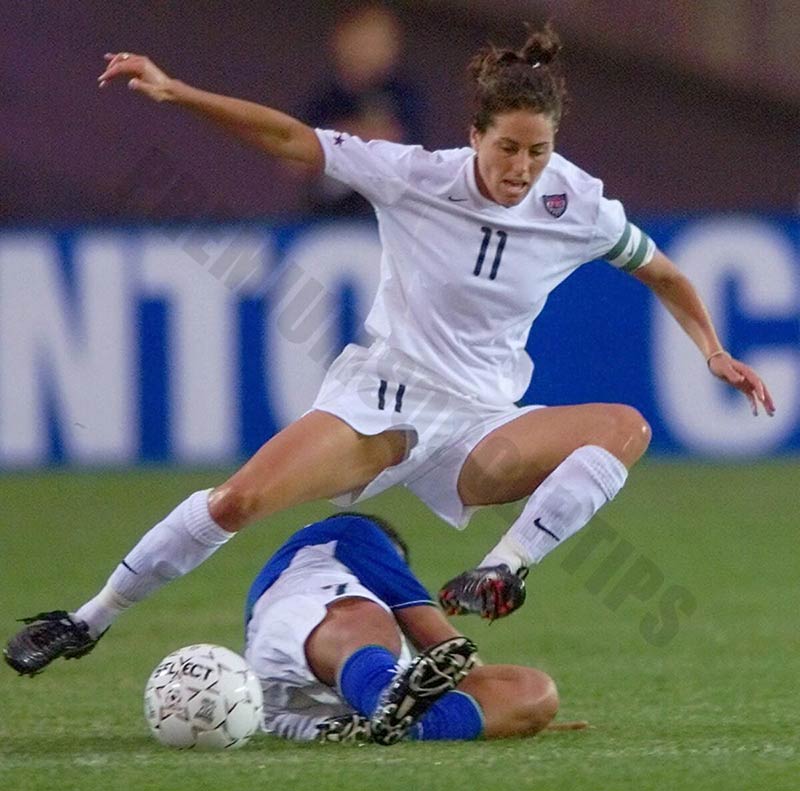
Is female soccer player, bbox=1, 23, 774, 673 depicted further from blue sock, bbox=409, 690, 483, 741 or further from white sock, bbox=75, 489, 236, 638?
blue sock, bbox=409, 690, 483, 741

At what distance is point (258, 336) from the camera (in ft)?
35.8

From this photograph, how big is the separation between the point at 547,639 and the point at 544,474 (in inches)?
59.2

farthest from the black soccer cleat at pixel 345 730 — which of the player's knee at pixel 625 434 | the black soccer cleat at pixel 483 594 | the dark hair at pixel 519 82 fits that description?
the dark hair at pixel 519 82

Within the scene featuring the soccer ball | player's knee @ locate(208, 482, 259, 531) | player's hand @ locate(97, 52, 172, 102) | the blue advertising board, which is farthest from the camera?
the blue advertising board

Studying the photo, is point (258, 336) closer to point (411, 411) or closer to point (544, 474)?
point (411, 411)

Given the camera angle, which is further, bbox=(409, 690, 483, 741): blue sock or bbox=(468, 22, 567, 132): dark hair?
bbox=(468, 22, 567, 132): dark hair

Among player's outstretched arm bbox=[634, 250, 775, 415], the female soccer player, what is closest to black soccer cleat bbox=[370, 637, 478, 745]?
the female soccer player

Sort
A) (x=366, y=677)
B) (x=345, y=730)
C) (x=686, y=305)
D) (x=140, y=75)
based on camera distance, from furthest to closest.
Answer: (x=686, y=305), (x=140, y=75), (x=345, y=730), (x=366, y=677)

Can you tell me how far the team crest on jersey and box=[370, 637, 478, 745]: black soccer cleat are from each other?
147 centimetres

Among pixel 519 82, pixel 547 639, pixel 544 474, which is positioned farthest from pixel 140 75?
pixel 547 639

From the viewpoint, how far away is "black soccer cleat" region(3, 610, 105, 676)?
542 cm

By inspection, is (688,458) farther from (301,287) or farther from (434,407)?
(434,407)

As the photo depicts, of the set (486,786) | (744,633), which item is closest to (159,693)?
(486,786)

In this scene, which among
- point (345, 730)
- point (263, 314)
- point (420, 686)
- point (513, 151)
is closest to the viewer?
point (420, 686)
